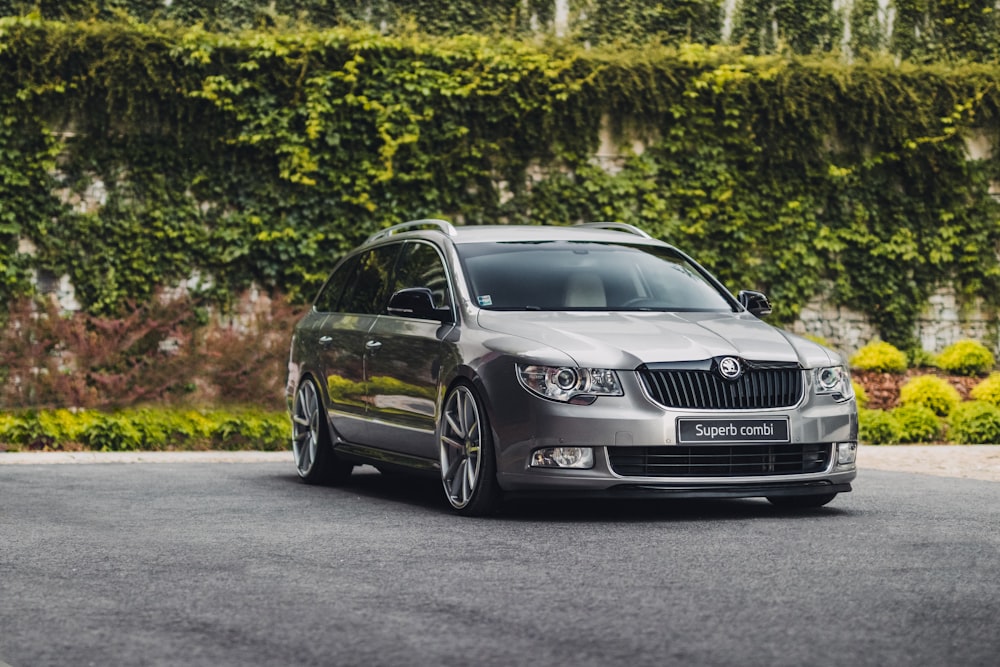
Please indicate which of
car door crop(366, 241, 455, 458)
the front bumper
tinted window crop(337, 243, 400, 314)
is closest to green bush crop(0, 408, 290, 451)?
tinted window crop(337, 243, 400, 314)

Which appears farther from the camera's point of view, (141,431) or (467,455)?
(141,431)

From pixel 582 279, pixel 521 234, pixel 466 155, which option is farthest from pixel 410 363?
pixel 466 155

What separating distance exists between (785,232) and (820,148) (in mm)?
1263

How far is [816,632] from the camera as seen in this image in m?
5.33

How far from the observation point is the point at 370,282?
11305 millimetres

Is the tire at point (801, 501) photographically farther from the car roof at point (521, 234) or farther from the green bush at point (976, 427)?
the green bush at point (976, 427)

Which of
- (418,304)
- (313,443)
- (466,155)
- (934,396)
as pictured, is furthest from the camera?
(466,155)

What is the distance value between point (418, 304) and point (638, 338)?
4.77 ft

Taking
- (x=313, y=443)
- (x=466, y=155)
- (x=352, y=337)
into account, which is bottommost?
(x=313, y=443)

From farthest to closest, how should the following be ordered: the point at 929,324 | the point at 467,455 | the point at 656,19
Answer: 1. the point at 656,19
2. the point at 929,324
3. the point at 467,455

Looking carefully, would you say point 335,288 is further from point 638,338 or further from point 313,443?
point 638,338

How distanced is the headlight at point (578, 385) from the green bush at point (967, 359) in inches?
495

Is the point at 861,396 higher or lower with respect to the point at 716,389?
lower

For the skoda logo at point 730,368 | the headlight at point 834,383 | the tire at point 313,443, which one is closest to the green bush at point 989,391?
the tire at point 313,443
